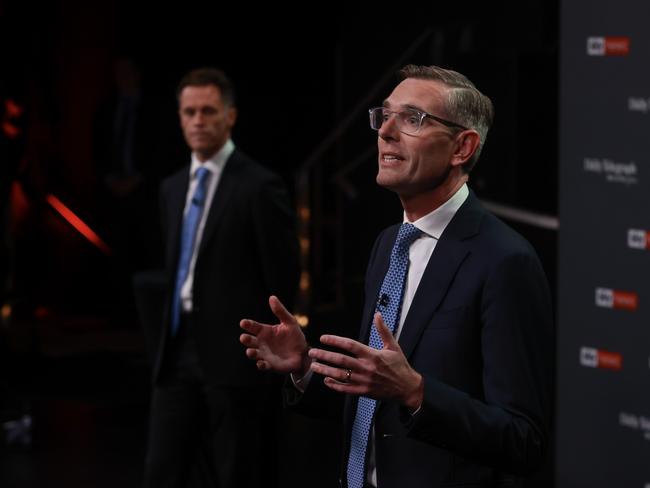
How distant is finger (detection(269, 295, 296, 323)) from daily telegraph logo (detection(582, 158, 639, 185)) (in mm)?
→ 2345

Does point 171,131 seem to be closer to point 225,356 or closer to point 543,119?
point 543,119

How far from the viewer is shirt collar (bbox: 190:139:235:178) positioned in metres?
4.88

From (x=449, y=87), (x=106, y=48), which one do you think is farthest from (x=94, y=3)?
(x=449, y=87)

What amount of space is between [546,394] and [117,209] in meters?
8.10

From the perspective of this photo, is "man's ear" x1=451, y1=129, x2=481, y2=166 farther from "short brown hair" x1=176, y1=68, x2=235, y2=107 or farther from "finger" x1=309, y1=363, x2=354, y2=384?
"short brown hair" x1=176, y1=68, x2=235, y2=107

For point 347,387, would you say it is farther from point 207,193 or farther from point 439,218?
point 207,193

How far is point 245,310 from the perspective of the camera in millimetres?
4758

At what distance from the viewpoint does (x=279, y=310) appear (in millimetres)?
2553

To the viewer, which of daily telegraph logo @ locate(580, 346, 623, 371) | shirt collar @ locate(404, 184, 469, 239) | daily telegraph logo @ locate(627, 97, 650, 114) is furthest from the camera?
daily telegraph logo @ locate(580, 346, 623, 371)

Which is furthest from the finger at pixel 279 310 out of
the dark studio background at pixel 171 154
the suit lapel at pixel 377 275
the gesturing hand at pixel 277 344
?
the dark studio background at pixel 171 154

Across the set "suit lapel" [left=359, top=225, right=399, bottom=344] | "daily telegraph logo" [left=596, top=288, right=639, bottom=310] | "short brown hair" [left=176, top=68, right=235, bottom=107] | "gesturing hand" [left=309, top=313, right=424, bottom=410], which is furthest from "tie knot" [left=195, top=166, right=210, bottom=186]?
"gesturing hand" [left=309, top=313, right=424, bottom=410]

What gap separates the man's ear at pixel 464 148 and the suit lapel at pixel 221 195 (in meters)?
2.25

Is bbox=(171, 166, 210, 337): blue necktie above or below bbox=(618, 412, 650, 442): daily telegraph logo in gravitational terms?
above

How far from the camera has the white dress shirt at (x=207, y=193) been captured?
188 inches
